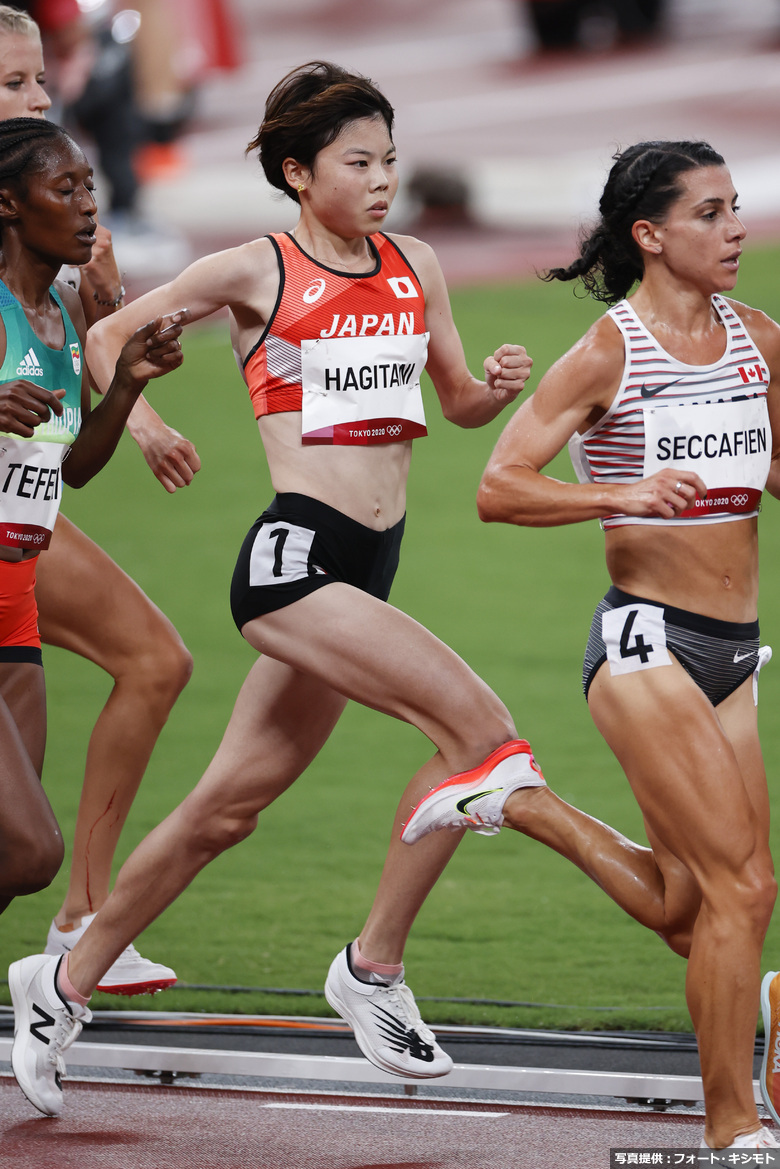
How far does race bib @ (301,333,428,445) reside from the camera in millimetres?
3904

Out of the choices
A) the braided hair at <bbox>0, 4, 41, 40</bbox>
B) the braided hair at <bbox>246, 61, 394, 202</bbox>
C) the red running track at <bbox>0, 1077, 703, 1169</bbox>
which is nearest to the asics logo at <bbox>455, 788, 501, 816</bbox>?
the red running track at <bbox>0, 1077, 703, 1169</bbox>

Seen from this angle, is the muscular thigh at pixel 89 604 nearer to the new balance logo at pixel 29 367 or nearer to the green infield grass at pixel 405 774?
the new balance logo at pixel 29 367

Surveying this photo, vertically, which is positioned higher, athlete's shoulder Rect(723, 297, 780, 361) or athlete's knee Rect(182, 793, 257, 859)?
athlete's shoulder Rect(723, 297, 780, 361)

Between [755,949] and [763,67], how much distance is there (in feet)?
72.0

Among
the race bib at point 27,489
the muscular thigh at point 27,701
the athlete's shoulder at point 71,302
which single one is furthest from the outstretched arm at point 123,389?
the muscular thigh at point 27,701

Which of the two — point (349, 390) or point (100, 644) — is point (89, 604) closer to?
point (100, 644)

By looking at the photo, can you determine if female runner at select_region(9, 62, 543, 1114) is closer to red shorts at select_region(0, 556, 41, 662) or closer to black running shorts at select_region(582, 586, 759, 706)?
black running shorts at select_region(582, 586, 759, 706)

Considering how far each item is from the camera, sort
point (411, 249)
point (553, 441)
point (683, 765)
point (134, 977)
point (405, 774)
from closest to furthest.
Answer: point (683, 765) < point (553, 441) < point (411, 249) < point (134, 977) < point (405, 774)

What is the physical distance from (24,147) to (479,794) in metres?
1.83

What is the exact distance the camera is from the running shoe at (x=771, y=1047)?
3.57 meters

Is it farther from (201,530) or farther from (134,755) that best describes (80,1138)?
(201,530)

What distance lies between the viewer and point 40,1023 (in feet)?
13.4

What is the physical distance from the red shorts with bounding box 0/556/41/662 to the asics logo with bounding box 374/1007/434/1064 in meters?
1.21

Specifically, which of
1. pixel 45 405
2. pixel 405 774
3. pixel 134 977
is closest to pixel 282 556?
pixel 45 405
